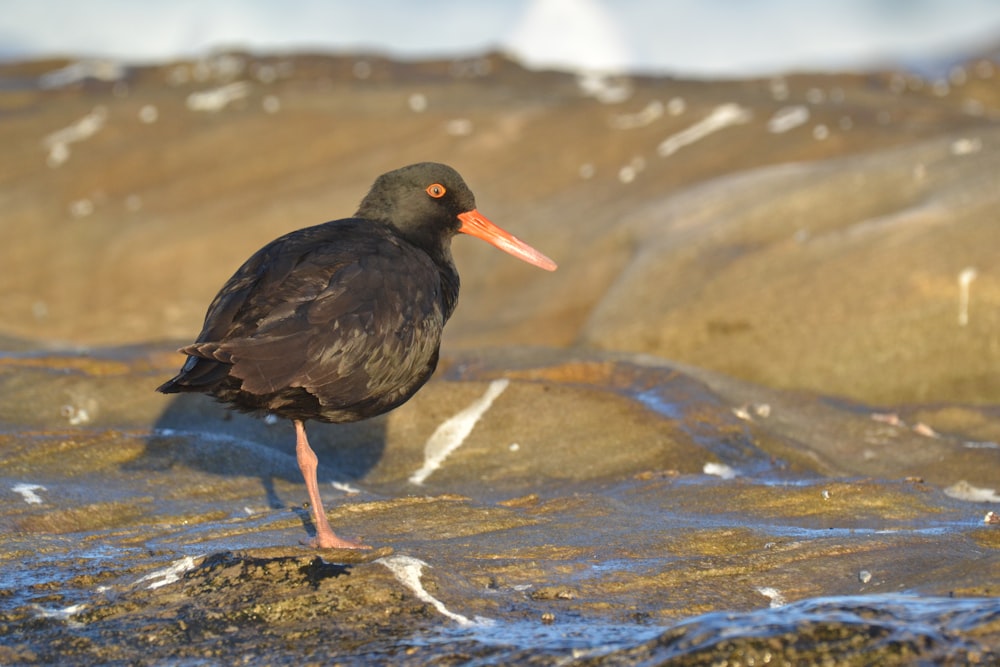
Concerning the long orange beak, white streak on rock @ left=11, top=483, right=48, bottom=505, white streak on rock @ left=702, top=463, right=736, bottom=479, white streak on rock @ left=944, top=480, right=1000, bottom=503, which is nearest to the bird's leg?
white streak on rock @ left=11, top=483, right=48, bottom=505

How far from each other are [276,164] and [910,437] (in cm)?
1264

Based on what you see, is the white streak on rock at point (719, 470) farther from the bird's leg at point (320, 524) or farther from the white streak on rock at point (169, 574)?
the white streak on rock at point (169, 574)

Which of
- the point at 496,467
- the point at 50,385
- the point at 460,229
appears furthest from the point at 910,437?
the point at 50,385

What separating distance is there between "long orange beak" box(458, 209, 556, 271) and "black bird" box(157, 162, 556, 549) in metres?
0.72

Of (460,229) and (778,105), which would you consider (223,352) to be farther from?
(778,105)

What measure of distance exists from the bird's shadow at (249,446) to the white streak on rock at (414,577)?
1770 millimetres

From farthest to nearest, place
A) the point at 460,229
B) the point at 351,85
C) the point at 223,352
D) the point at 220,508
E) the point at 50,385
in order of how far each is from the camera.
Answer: the point at 351,85 → the point at 50,385 → the point at 460,229 → the point at 220,508 → the point at 223,352

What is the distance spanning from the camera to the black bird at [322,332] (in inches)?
229

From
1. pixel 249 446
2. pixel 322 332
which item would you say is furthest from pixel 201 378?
pixel 249 446

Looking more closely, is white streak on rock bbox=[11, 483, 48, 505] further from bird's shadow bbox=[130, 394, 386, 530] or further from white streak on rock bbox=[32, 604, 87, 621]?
white streak on rock bbox=[32, 604, 87, 621]

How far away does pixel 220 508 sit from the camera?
6992mm

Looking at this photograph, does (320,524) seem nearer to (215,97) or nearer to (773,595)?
(773,595)

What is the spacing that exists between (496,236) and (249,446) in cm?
193

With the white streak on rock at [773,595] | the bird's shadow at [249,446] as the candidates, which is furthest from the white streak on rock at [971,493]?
the bird's shadow at [249,446]
